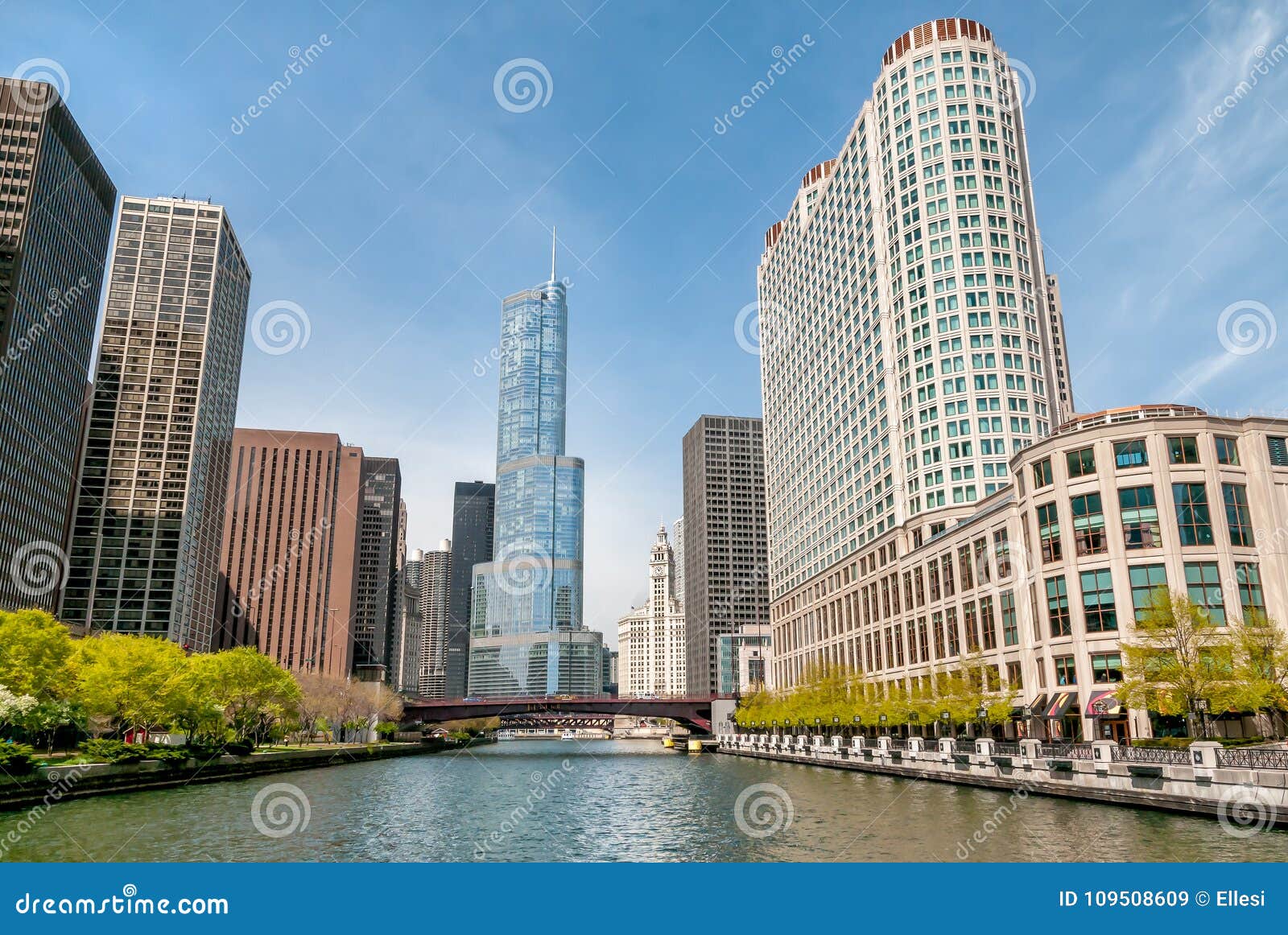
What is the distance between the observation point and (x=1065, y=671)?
79125mm

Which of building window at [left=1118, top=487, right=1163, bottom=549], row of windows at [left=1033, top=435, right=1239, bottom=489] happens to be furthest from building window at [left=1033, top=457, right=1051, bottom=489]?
building window at [left=1118, top=487, right=1163, bottom=549]

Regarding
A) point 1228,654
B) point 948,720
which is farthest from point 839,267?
point 1228,654

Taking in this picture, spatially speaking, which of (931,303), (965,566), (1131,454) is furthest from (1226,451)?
(931,303)

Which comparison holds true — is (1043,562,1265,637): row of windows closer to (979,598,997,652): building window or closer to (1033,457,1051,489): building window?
(1033,457,1051,489): building window

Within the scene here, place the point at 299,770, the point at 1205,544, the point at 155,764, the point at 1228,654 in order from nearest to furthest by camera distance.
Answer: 1. the point at 1228,654
2. the point at 155,764
3. the point at 1205,544
4. the point at 299,770

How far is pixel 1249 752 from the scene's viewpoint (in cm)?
4119

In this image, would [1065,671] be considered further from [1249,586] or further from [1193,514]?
[1193,514]

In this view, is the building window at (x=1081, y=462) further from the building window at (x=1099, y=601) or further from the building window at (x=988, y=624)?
the building window at (x=988, y=624)

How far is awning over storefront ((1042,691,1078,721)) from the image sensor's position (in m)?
77.2

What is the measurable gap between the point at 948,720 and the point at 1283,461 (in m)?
38.2

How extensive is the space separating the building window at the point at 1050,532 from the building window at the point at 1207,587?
9.87 meters

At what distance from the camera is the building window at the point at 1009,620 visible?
88.2 m

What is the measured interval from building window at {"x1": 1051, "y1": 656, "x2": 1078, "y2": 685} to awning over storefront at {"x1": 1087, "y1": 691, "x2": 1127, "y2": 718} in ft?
11.1

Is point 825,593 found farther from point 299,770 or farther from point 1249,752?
point 1249,752
